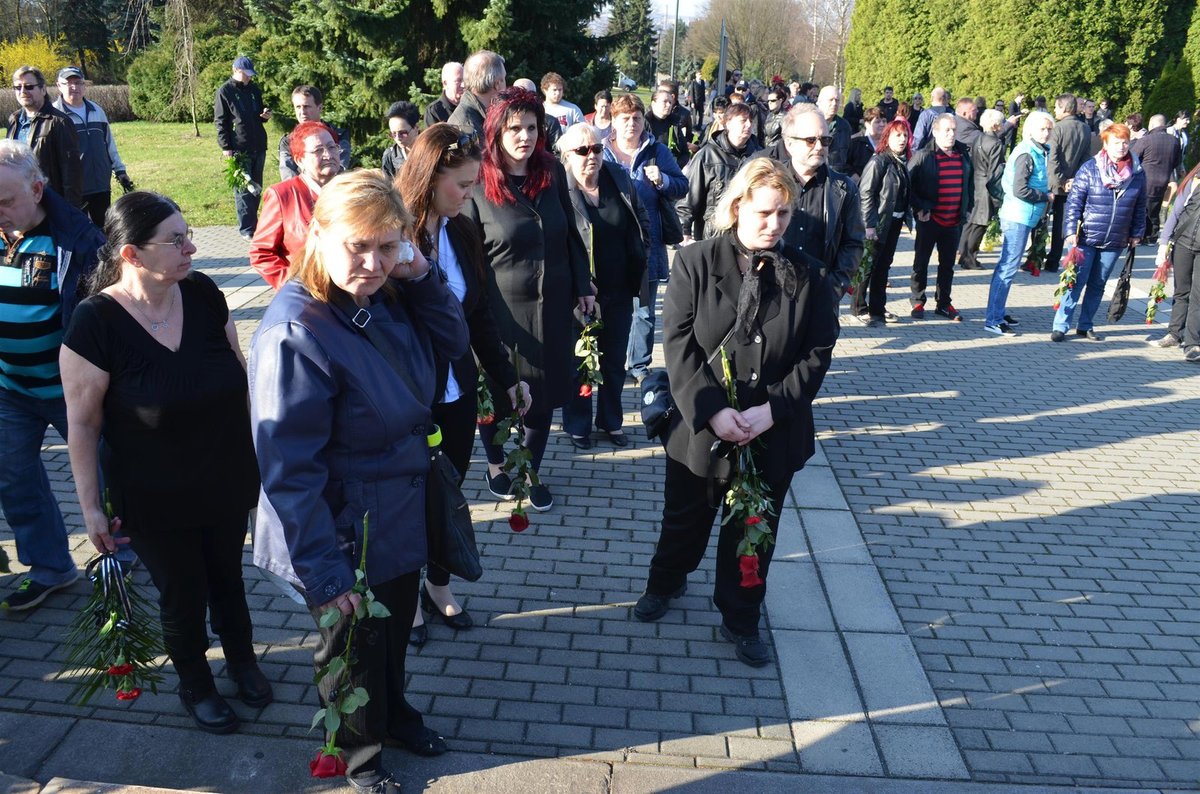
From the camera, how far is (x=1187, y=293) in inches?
371

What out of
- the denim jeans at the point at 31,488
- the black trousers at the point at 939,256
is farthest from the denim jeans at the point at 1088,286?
the denim jeans at the point at 31,488

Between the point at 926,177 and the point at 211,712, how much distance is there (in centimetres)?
844

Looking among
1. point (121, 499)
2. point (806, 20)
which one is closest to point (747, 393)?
point (121, 499)

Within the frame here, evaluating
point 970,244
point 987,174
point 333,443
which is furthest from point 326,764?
point 970,244

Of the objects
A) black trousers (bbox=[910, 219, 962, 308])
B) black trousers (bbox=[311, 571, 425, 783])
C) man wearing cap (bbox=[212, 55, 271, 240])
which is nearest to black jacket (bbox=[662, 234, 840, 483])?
black trousers (bbox=[311, 571, 425, 783])

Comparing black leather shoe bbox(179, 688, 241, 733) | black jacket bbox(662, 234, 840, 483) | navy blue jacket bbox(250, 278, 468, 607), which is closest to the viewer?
navy blue jacket bbox(250, 278, 468, 607)

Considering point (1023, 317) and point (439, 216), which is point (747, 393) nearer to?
point (439, 216)

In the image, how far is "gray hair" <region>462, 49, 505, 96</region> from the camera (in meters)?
6.37

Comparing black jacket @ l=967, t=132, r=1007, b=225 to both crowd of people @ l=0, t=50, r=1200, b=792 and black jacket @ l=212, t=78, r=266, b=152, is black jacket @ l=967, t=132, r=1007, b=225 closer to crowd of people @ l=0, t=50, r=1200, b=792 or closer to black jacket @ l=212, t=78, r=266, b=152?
crowd of people @ l=0, t=50, r=1200, b=792

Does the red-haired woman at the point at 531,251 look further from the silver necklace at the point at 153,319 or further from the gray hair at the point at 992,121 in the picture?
the gray hair at the point at 992,121

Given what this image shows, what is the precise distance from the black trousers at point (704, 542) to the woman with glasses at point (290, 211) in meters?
2.10

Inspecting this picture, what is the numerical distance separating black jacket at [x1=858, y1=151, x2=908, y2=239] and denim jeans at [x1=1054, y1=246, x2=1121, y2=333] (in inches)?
76.1

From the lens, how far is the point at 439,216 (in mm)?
3973

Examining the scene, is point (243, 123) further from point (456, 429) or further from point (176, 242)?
point (176, 242)
